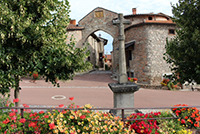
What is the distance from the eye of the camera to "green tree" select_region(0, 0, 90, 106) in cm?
413

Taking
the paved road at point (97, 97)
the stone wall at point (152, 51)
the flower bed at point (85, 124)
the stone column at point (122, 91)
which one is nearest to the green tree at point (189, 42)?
the flower bed at point (85, 124)

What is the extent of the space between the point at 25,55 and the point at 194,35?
5445mm

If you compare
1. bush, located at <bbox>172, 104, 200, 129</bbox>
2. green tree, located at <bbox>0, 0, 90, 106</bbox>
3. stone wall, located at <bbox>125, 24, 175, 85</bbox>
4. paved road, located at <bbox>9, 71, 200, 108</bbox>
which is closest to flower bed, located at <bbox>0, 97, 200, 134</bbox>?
bush, located at <bbox>172, 104, 200, 129</bbox>

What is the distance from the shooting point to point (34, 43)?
432cm

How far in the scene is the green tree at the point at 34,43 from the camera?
163 inches

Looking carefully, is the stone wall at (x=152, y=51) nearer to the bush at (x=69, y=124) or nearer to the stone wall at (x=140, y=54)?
the stone wall at (x=140, y=54)

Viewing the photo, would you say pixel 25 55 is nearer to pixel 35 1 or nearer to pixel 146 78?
pixel 35 1

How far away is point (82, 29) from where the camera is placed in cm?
2498

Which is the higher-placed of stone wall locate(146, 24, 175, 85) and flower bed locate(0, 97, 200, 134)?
stone wall locate(146, 24, 175, 85)

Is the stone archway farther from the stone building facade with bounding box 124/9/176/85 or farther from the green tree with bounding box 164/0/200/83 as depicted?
the green tree with bounding box 164/0/200/83

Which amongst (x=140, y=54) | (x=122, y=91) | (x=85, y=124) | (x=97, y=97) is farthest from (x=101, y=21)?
(x=85, y=124)

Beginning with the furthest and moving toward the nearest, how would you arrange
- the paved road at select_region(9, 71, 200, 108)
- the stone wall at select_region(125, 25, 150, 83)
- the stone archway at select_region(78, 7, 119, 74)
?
1. the stone archway at select_region(78, 7, 119, 74)
2. the stone wall at select_region(125, 25, 150, 83)
3. the paved road at select_region(9, 71, 200, 108)

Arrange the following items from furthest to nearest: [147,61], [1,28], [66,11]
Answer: [147,61]
[66,11]
[1,28]

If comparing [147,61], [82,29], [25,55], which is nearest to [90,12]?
[82,29]
